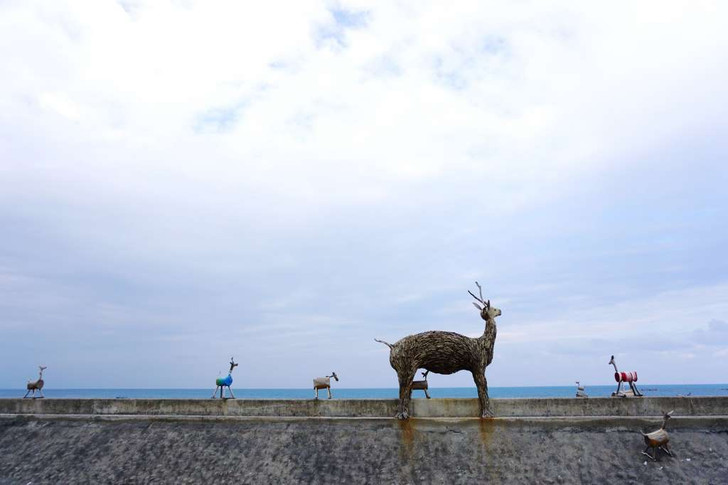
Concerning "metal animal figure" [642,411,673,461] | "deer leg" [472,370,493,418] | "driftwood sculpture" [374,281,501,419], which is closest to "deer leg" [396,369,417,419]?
→ "driftwood sculpture" [374,281,501,419]

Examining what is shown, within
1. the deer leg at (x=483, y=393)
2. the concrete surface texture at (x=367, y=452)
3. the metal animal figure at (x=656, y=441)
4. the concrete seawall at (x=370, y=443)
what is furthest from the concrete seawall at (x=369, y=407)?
the metal animal figure at (x=656, y=441)

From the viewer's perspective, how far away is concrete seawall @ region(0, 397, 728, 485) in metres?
12.3

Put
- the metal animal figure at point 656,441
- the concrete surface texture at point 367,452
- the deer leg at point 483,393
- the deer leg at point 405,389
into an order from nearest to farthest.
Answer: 1. the metal animal figure at point 656,441
2. the concrete surface texture at point 367,452
3. the deer leg at point 483,393
4. the deer leg at point 405,389

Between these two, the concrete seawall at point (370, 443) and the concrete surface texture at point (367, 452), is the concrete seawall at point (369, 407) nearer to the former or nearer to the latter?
the concrete seawall at point (370, 443)

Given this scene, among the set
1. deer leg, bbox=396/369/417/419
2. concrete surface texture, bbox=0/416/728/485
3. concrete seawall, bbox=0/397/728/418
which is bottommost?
concrete surface texture, bbox=0/416/728/485

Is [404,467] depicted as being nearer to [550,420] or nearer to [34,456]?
[550,420]

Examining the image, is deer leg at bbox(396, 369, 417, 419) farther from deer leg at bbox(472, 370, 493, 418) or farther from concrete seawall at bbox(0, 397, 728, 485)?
deer leg at bbox(472, 370, 493, 418)

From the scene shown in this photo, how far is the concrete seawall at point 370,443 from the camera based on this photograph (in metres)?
12.3

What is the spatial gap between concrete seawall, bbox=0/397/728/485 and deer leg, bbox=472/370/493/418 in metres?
0.24

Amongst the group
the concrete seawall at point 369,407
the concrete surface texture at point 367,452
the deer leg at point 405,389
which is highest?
the deer leg at point 405,389

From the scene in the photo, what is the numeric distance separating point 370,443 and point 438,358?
104 inches

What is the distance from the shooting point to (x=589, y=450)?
12523mm

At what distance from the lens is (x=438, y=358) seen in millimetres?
14273

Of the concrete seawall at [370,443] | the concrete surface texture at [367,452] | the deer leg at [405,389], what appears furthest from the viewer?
the deer leg at [405,389]
